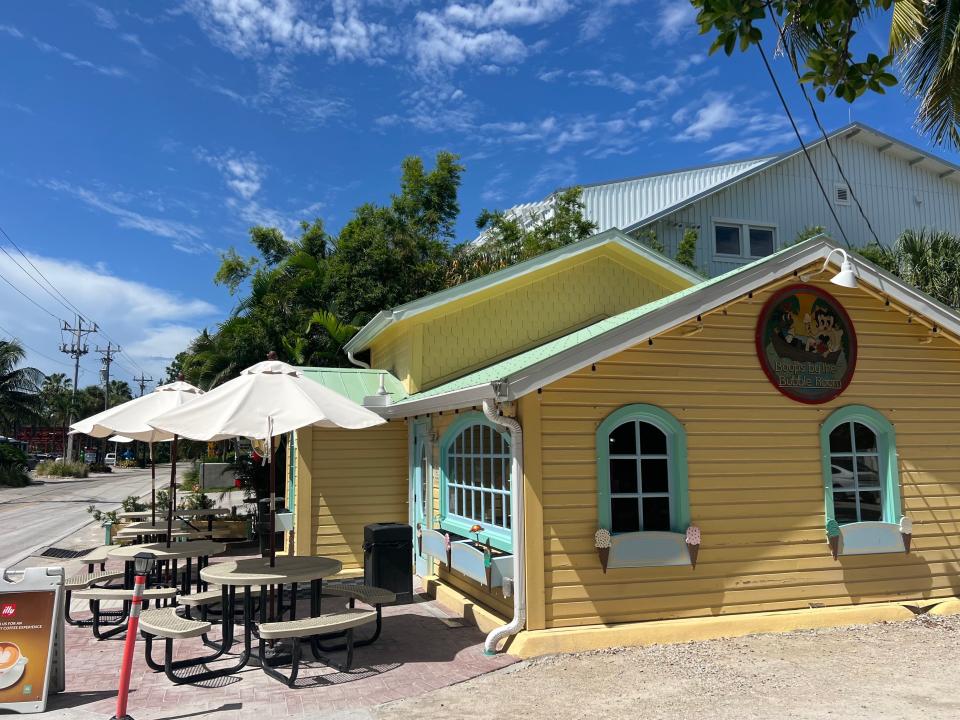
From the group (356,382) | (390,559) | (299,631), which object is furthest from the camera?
(356,382)

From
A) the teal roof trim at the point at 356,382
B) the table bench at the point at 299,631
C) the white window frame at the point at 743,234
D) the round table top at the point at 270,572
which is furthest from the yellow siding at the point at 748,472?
the white window frame at the point at 743,234

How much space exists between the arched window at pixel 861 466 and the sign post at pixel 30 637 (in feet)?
25.5

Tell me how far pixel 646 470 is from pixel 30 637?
5.77 meters

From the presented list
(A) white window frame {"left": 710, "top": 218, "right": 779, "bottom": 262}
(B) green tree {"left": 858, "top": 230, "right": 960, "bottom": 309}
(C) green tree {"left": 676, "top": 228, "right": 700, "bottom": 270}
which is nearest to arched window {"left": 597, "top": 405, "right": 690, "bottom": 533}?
(B) green tree {"left": 858, "top": 230, "right": 960, "bottom": 309}

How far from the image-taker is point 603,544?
700cm

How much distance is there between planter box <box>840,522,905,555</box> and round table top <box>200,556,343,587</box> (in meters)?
5.52

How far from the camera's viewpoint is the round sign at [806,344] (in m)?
8.06

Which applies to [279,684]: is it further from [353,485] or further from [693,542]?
[353,485]

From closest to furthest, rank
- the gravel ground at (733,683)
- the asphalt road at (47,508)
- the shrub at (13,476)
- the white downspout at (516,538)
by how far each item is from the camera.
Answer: the gravel ground at (733,683)
the white downspout at (516,538)
the asphalt road at (47,508)
the shrub at (13,476)

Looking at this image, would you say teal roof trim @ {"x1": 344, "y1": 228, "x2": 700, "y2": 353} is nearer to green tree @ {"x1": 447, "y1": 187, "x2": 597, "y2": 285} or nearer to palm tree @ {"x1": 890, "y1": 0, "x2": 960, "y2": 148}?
palm tree @ {"x1": 890, "y1": 0, "x2": 960, "y2": 148}

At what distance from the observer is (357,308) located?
21.6 meters

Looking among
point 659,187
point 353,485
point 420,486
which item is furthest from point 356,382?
point 659,187

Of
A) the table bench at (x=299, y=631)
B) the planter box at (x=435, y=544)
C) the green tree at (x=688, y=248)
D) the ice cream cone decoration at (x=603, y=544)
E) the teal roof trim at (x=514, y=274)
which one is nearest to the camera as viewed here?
the table bench at (x=299, y=631)

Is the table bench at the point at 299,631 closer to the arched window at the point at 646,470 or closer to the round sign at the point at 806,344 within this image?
the arched window at the point at 646,470
